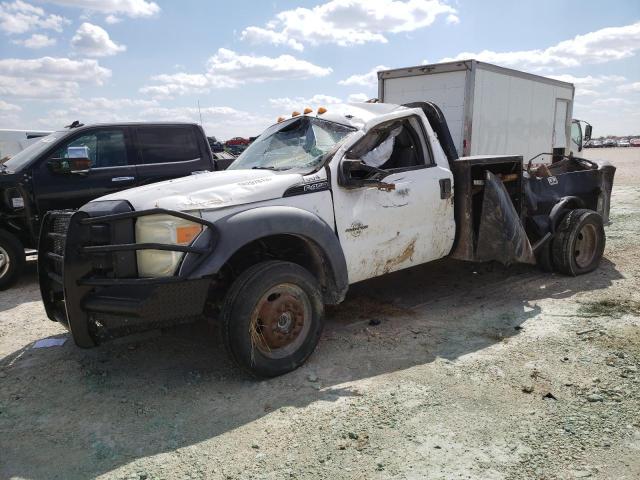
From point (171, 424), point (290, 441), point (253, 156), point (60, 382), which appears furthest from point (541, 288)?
point (60, 382)

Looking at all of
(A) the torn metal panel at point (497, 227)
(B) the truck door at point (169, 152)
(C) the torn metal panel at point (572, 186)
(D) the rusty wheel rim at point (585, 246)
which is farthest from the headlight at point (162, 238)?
(D) the rusty wheel rim at point (585, 246)

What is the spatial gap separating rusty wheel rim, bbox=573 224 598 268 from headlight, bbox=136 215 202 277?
494cm

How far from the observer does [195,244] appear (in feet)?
11.3

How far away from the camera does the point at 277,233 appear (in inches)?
145

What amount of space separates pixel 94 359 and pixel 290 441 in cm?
208

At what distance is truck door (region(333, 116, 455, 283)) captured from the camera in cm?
427

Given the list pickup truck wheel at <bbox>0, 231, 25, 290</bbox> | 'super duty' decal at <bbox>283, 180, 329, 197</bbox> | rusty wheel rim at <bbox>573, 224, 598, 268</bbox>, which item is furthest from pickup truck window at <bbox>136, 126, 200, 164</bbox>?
rusty wheel rim at <bbox>573, 224, 598, 268</bbox>

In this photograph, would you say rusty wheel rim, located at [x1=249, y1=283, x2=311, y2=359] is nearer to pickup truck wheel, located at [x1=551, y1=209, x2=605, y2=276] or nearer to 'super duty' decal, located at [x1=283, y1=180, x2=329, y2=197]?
'super duty' decal, located at [x1=283, y1=180, x2=329, y2=197]

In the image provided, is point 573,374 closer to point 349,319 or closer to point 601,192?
point 349,319

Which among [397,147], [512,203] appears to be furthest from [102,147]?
[512,203]

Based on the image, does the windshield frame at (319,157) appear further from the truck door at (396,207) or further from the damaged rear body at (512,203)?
the damaged rear body at (512,203)

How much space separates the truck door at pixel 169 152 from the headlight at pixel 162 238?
3935 mm

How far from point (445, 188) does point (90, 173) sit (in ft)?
15.2

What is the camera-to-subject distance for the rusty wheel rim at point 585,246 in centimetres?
643
